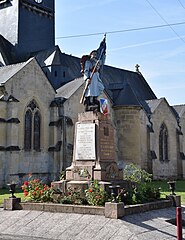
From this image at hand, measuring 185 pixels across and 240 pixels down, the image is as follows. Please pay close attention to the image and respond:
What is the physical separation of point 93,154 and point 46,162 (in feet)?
→ 46.3

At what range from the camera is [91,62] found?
41.4 feet

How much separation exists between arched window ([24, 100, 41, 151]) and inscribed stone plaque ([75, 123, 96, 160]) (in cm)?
1275

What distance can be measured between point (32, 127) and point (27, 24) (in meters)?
Answer: 11.3

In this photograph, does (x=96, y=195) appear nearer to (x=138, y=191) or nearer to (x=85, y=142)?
(x=138, y=191)

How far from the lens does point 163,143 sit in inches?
1331

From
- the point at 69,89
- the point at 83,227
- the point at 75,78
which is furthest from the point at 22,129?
the point at 83,227

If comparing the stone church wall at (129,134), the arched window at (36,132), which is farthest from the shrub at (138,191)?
the stone church wall at (129,134)

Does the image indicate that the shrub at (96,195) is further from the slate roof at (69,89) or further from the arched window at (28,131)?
the slate roof at (69,89)

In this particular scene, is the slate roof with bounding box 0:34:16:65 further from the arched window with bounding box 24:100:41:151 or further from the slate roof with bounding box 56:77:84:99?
the arched window with bounding box 24:100:41:151

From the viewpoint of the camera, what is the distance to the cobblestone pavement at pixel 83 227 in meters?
7.88

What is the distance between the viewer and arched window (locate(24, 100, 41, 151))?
24.3 metres

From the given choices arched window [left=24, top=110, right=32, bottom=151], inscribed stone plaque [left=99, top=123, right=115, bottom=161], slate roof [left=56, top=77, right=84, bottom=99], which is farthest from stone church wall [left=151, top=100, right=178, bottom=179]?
inscribed stone plaque [left=99, top=123, right=115, bottom=161]

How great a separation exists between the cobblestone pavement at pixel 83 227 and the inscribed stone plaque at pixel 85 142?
260 cm

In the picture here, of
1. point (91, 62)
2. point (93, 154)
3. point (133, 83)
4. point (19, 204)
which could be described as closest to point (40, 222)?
point (19, 204)
